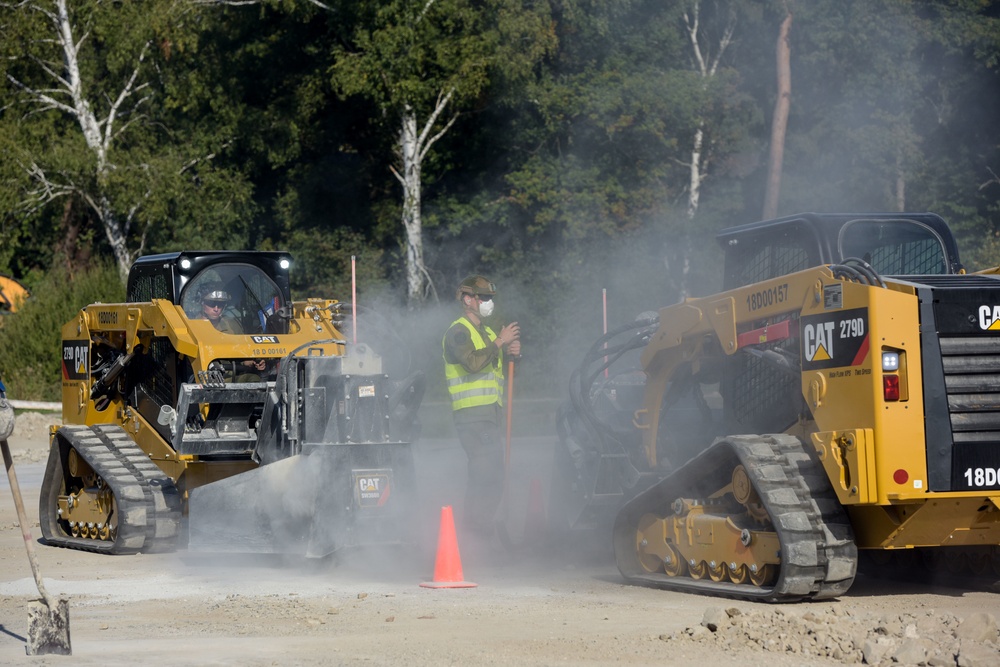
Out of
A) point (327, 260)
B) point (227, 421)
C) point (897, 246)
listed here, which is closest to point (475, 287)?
point (227, 421)

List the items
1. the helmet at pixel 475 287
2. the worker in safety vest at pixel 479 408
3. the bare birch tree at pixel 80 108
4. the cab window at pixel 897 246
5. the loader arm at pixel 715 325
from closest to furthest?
the loader arm at pixel 715 325, the cab window at pixel 897 246, the worker in safety vest at pixel 479 408, the helmet at pixel 475 287, the bare birch tree at pixel 80 108

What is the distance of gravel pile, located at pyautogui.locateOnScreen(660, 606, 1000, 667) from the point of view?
6641 millimetres

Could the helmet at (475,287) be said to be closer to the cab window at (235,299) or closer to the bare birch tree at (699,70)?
the cab window at (235,299)

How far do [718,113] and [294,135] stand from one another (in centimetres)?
1012

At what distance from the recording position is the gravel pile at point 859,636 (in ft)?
21.8

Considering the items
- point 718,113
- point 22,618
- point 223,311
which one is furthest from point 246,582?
point 718,113

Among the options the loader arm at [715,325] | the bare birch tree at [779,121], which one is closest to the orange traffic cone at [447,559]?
the loader arm at [715,325]

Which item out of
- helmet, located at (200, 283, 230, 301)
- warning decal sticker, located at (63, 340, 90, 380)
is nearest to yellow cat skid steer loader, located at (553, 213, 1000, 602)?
helmet, located at (200, 283, 230, 301)

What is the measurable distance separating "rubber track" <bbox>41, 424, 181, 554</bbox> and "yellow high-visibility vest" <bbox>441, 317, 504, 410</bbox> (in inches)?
102

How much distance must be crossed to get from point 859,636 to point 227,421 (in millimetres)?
5955

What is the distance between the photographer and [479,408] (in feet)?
34.8

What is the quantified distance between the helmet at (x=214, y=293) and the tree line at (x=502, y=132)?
18.3 meters

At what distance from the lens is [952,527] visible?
8.02 meters

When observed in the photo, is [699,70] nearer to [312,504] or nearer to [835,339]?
[312,504]
